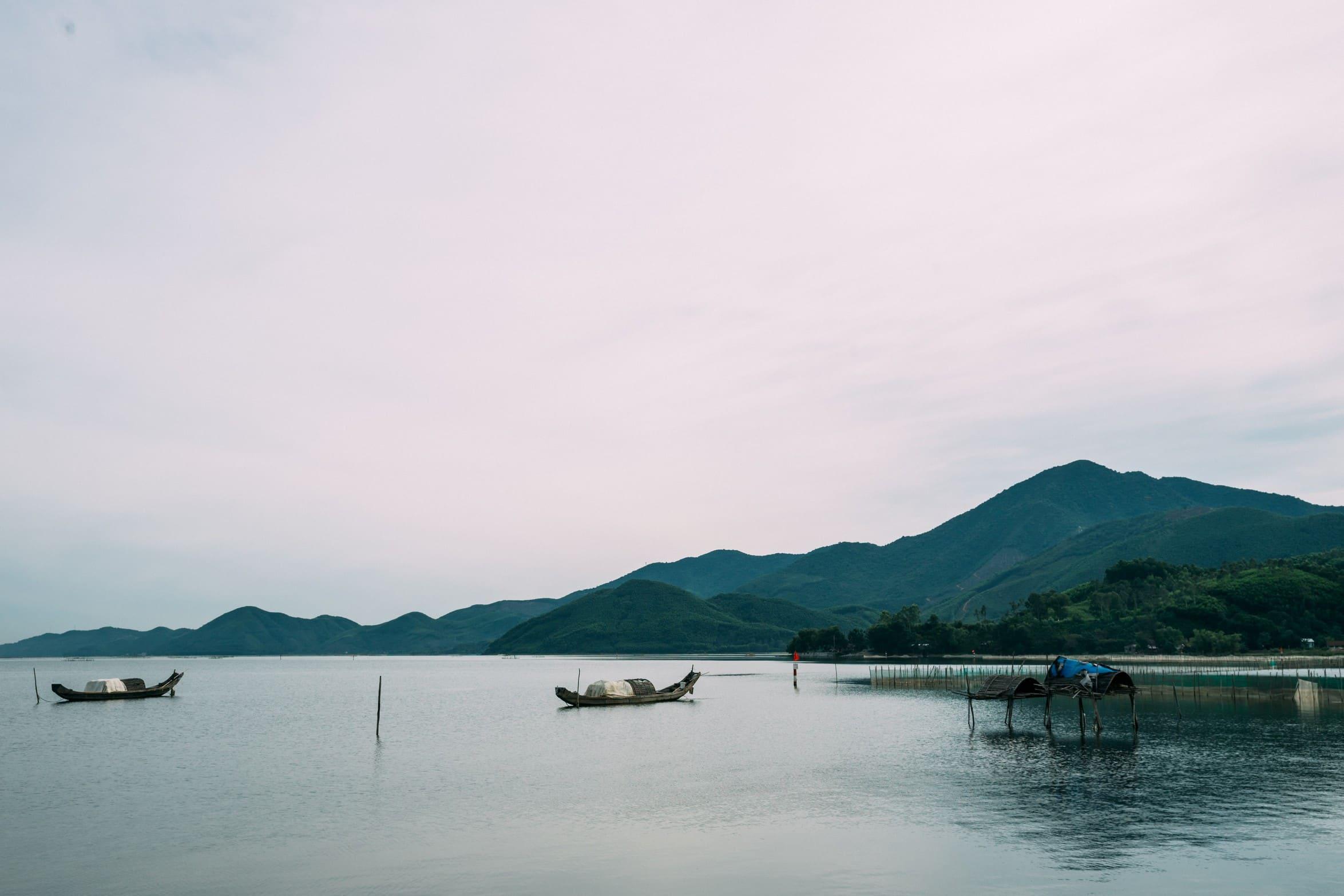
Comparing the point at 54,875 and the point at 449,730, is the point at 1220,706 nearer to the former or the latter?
the point at 449,730

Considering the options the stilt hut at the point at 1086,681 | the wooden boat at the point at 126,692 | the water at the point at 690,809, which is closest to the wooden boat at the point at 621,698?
the water at the point at 690,809

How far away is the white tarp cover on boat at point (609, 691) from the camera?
120 metres

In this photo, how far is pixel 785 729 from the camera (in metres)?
89.8

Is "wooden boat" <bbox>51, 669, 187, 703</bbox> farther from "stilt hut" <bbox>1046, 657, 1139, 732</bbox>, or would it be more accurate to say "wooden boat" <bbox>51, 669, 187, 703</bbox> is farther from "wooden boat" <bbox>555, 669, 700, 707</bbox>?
"stilt hut" <bbox>1046, 657, 1139, 732</bbox>

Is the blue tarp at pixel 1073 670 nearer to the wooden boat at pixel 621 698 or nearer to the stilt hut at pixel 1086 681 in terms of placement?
the stilt hut at pixel 1086 681

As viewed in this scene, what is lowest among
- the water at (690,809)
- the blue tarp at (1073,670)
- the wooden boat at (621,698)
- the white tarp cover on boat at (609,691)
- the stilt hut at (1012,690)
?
the wooden boat at (621,698)

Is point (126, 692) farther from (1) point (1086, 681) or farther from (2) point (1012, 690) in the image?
(1) point (1086, 681)

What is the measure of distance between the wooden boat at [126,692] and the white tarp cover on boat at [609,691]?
66.2m

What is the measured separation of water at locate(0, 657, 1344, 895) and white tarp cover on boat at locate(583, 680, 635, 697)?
26055 mm

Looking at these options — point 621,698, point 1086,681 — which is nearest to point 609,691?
point 621,698

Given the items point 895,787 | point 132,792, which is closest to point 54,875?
point 132,792

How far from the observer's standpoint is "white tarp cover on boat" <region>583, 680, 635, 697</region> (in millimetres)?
119625

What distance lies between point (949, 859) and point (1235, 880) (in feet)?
31.2

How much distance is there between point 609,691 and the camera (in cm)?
12006
